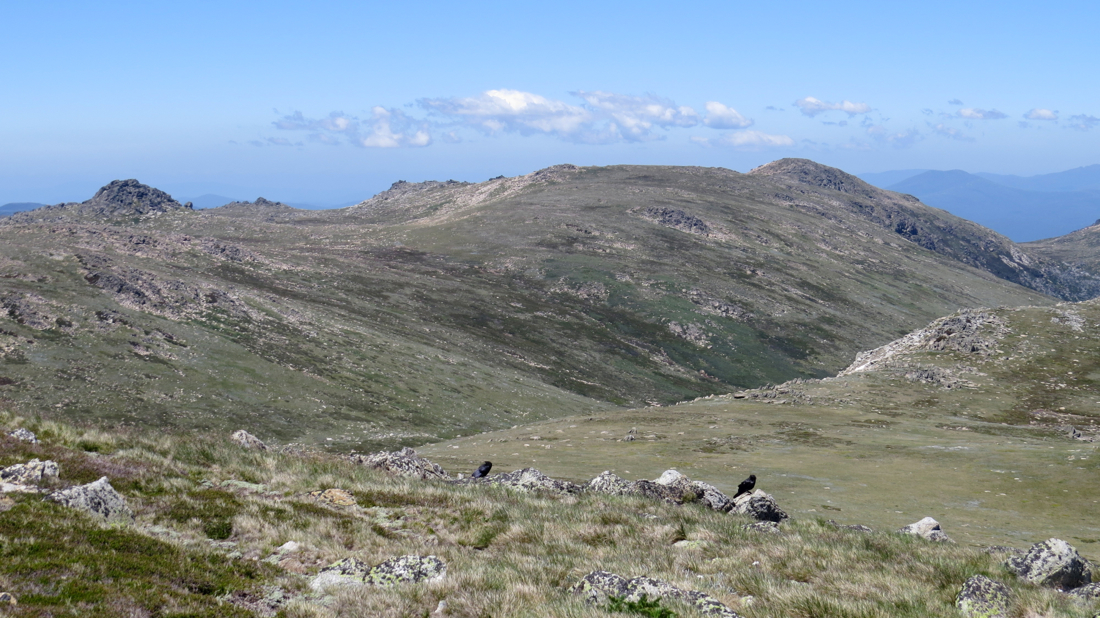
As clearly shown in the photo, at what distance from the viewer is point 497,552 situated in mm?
15273

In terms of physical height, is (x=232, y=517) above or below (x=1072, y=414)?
above

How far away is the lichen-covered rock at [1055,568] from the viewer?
13844mm

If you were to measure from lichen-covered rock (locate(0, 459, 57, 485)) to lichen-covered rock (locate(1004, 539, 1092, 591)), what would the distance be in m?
21.3

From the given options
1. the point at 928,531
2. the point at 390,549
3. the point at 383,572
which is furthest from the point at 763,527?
the point at 383,572

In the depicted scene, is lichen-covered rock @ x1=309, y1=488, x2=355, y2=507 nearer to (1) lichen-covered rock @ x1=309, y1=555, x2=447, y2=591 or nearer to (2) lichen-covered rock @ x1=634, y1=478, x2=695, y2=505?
(1) lichen-covered rock @ x1=309, y1=555, x2=447, y2=591

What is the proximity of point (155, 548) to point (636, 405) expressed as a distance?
9544 cm

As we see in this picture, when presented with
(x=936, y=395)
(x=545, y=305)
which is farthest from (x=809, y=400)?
(x=545, y=305)

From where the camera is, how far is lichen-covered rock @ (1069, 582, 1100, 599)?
42.1ft

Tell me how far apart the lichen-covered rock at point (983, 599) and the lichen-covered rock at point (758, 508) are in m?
8.95

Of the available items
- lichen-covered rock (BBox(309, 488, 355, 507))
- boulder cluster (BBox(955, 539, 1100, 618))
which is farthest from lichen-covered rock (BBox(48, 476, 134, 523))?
boulder cluster (BBox(955, 539, 1100, 618))

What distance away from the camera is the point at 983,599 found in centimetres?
1189

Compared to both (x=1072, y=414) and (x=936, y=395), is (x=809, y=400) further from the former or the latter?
(x=1072, y=414)

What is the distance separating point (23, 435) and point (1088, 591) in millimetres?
25372

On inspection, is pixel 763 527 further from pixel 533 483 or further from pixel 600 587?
pixel 600 587
